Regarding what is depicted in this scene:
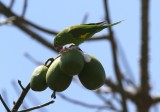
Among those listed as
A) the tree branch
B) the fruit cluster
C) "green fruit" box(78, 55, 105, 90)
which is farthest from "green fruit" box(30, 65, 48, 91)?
the tree branch

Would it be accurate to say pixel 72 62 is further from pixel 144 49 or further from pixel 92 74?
pixel 144 49

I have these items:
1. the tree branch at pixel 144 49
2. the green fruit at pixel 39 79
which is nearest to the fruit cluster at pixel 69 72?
the green fruit at pixel 39 79

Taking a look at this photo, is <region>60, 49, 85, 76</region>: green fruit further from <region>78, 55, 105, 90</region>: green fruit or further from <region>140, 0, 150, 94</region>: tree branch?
<region>140, 0, 150, 94</region>: tree branch

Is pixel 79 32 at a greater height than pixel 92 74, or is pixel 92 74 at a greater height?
pixel 79 32

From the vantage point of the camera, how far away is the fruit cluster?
1404 mm

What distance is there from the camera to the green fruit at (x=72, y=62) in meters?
1.39

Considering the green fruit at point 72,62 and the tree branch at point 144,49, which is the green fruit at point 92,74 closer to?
the green fruit at point 72,62

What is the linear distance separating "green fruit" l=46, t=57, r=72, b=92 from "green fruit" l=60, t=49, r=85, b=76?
0.08ft

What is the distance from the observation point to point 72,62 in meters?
1.42

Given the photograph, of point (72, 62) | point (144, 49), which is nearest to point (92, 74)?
point (72, 62)

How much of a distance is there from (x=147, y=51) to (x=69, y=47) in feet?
5.09

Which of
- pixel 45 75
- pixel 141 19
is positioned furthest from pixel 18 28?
pixel 45 75

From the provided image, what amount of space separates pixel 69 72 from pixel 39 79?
0.11 meters

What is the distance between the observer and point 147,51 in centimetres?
295
